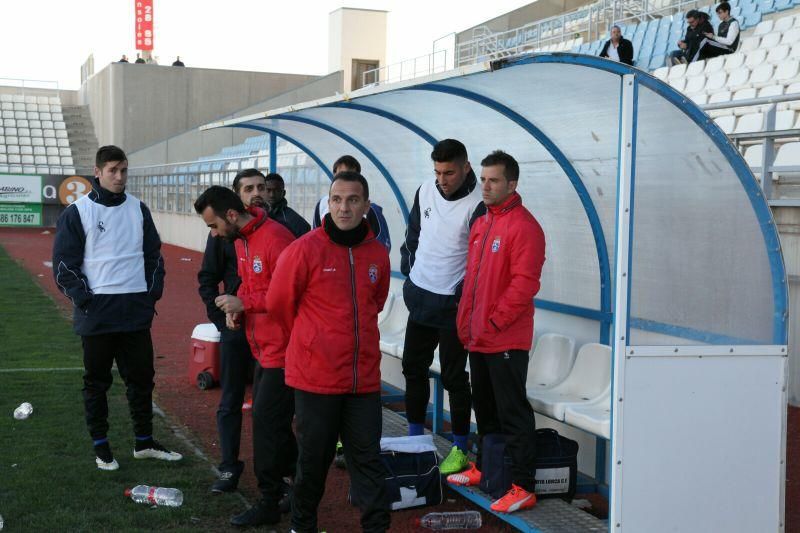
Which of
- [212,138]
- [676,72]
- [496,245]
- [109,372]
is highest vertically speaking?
[212,138]

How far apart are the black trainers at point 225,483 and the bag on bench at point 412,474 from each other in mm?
731

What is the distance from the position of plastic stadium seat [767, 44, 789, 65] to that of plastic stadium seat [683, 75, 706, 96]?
0.88 metres

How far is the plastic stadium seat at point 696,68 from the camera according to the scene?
517 inches

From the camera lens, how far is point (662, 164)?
14.1ft

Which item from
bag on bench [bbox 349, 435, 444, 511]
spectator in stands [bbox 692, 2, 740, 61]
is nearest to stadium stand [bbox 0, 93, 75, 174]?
spectator in stands [bbox 692, 2, 740, 61]

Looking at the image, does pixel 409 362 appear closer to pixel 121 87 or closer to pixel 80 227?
pixel 80 227

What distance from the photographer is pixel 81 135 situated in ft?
144

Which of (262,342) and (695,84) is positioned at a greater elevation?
(695,84)

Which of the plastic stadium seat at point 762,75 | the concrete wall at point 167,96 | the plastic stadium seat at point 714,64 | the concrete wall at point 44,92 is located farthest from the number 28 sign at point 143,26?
the plastic stadium seat at point 762,75

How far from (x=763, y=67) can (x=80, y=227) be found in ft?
30.6

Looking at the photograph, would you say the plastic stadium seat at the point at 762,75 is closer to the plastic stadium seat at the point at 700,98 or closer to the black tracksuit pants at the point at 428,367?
the plastic stadium seat at the point at 700,98

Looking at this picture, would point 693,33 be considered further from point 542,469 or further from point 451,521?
point 451,521

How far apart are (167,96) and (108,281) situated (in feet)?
116

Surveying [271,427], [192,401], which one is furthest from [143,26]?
[271,427]
